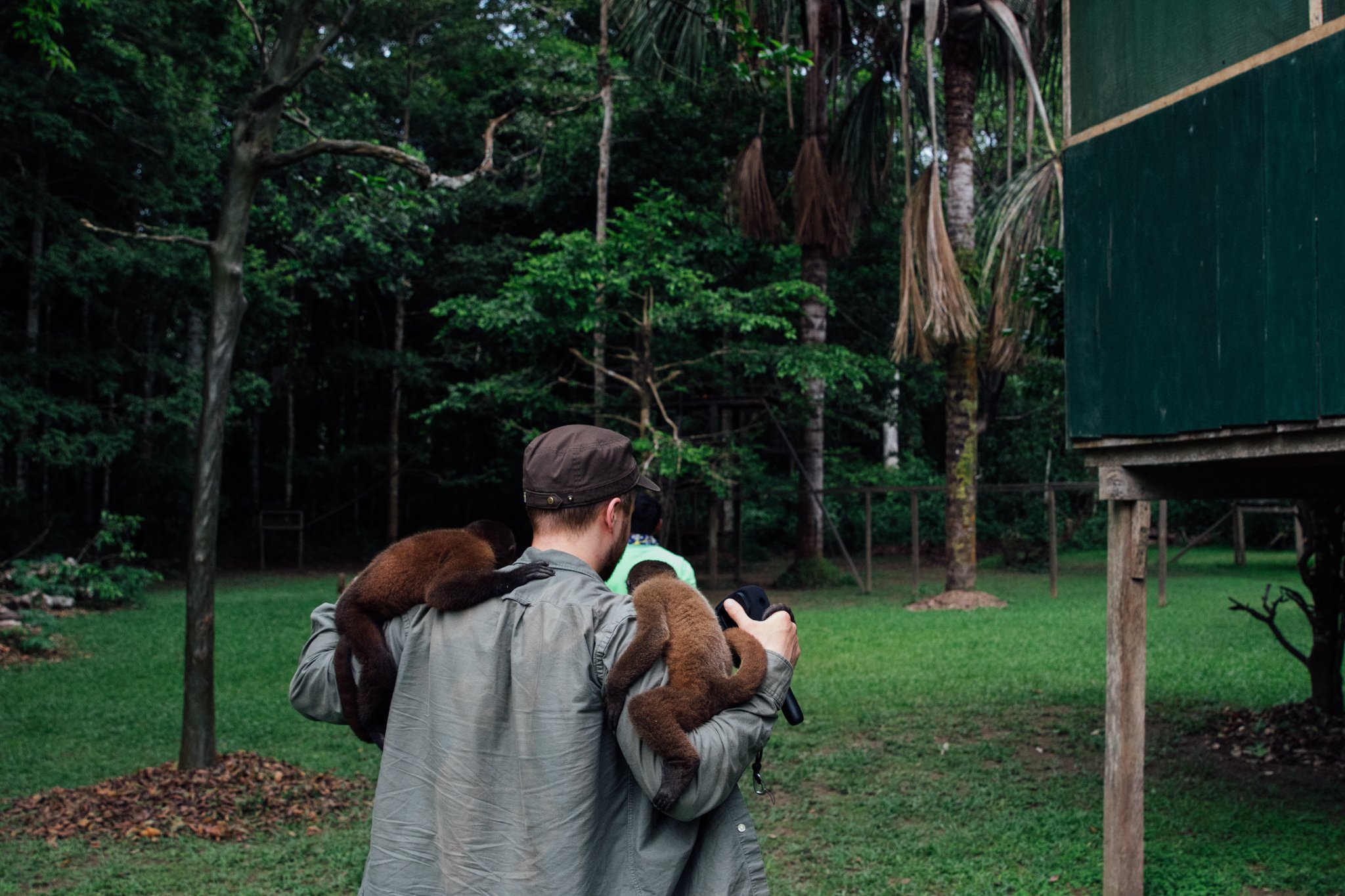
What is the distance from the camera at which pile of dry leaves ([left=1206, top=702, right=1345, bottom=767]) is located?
746cm

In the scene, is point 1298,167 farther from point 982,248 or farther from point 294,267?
point 294,267

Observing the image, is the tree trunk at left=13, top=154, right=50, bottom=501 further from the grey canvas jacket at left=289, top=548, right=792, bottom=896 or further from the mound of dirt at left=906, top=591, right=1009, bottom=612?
the grey canvas jacket at left=289, top=548, right=792, bottom=896

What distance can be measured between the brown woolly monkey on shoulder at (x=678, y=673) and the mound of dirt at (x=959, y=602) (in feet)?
46.8

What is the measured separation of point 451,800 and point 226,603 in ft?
54.2

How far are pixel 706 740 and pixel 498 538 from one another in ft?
2.17

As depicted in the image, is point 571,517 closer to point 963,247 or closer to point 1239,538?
point 963,247

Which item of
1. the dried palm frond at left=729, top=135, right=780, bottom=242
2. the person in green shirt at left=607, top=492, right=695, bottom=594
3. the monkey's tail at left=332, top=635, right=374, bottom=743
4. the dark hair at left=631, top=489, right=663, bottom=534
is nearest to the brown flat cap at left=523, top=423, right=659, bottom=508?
the monkey's tail at left=332, top=635, right=374, bottom=743

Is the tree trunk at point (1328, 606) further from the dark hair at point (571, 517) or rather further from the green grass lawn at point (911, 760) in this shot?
the dark hair at point (571, 517)

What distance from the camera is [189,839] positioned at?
5941mm

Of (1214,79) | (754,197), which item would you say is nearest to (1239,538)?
(754,197)

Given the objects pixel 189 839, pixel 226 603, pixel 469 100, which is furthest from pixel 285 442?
pixel 189 839

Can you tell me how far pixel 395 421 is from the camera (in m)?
26.6

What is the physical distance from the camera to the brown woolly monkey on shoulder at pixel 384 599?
Result: 2.22 m

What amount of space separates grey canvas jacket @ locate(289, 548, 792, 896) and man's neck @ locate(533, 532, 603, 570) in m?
0.02
